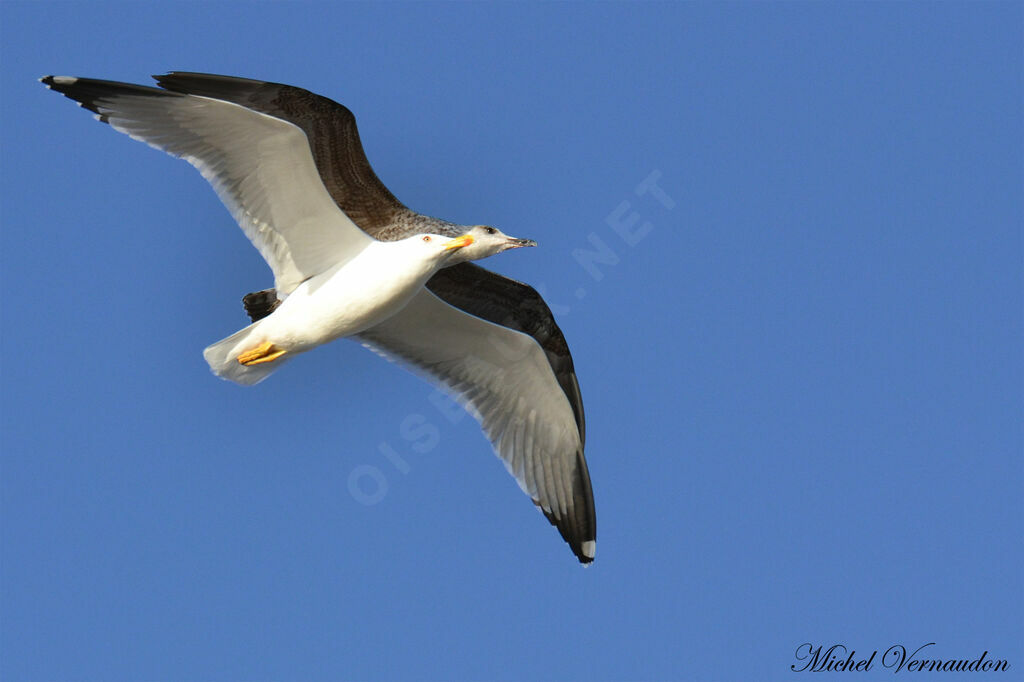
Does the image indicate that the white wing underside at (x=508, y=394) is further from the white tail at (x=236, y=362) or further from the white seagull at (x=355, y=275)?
the white tail at (x=236, y=362)

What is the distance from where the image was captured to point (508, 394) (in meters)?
10.1

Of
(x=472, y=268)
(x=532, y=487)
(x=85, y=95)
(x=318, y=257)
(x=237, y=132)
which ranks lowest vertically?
(x=532, y=487)

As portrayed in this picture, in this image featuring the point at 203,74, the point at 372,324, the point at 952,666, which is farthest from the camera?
the point at 952,666

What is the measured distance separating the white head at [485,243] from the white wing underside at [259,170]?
645 mm

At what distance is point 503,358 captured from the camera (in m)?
9.97

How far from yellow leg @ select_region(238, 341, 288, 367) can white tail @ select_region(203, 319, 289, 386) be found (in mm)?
36

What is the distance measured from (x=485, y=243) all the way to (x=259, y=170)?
4.75 feet

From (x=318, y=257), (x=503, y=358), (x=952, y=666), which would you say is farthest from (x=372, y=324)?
(x=952, y=666)

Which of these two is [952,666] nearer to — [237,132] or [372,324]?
[372,324]

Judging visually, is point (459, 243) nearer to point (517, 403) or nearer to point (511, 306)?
point (511, 306)

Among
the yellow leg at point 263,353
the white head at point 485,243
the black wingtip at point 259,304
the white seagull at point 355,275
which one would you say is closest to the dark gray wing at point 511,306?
the white seagull at point 355,275

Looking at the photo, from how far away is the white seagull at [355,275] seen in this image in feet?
28.1

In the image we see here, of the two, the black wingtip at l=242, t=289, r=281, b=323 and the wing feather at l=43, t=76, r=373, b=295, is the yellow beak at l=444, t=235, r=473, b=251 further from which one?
the black wingtip at l=242, t=289, r=281, b=323

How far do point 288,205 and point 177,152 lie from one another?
746mm
